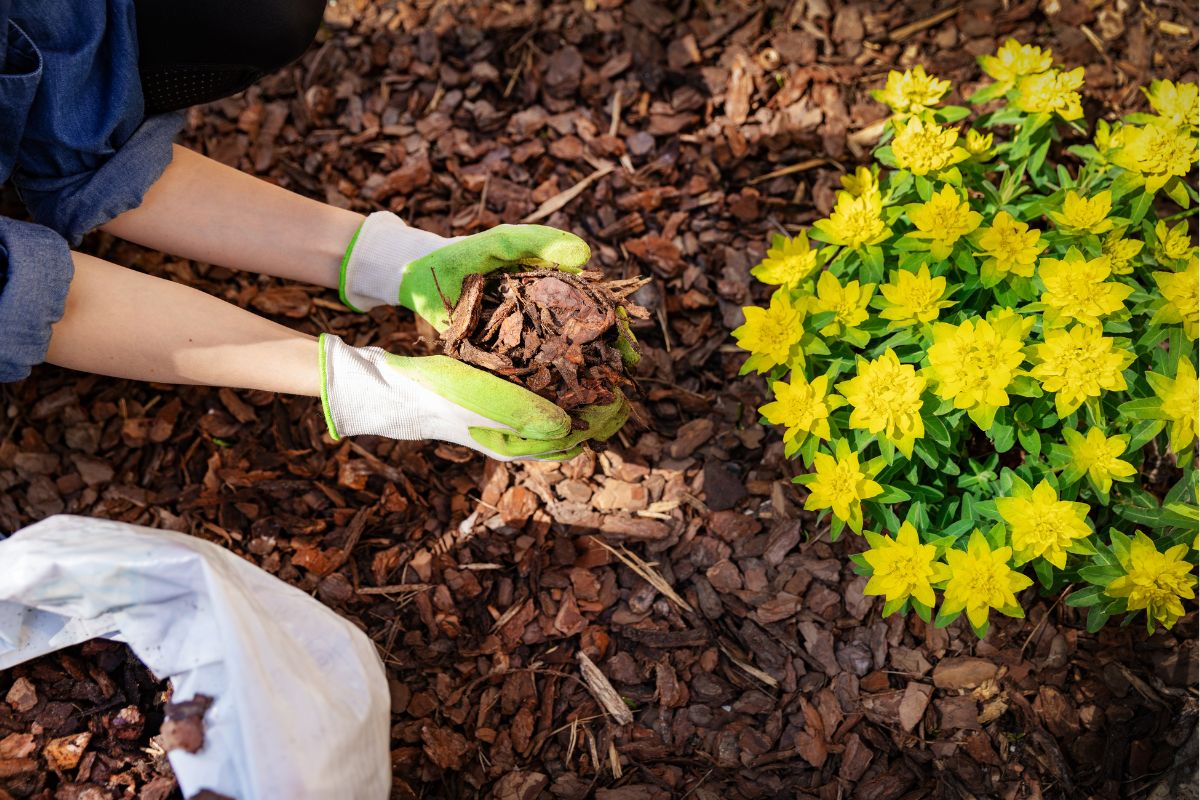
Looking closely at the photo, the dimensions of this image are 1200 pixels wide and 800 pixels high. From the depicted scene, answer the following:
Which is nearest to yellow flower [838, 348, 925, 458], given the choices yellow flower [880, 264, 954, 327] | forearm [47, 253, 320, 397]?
yellow flower [880, 264, 954, 327]

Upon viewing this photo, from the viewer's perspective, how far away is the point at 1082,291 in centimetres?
151

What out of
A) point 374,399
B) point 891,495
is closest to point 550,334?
point 374,399

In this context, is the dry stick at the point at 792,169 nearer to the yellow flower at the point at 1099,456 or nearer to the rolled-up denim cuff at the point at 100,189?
the yellow flower at the point at 1099,456

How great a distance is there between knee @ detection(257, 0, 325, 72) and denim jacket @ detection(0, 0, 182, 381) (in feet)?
0.82

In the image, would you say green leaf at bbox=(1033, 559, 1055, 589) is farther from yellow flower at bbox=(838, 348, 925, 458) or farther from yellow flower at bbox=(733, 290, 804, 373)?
yellow flower at bbox=(733, 290, 804, 373)

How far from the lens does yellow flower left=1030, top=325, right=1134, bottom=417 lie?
1479mm

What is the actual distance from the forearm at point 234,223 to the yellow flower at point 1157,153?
169cm

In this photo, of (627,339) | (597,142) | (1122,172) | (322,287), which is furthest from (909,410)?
(322,287)

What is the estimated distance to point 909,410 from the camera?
1555mm

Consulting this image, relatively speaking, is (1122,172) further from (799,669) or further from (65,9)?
(65,9)

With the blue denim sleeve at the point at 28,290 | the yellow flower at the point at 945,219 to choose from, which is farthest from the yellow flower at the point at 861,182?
the blue denim sleeve at the point at 28,290

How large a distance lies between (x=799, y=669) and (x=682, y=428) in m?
0.63

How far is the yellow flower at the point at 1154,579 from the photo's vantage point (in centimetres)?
149

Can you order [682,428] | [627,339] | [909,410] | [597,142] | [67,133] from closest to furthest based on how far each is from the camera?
1. [909,410]
2. [67,133]
3. [627,339]
4. [682,428]
5. [597,142]
